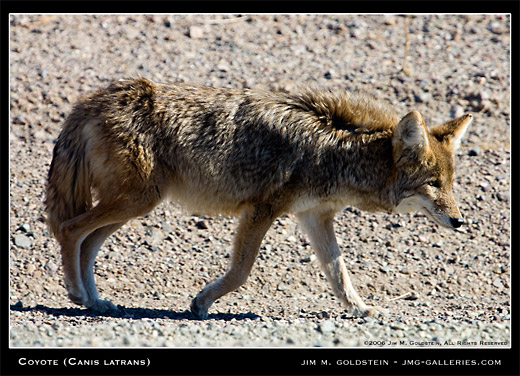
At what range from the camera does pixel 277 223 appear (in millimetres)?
10594

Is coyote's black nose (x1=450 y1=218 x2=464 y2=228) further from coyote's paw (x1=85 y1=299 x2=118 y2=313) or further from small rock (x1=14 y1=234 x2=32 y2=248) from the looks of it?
small rock (x1=14 y1=234 x2=32 y2=248)

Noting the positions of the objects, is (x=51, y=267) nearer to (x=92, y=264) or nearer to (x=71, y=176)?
(x=92, y=264)

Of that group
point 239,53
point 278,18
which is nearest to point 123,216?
point 239,53

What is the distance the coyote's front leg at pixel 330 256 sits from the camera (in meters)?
8.30

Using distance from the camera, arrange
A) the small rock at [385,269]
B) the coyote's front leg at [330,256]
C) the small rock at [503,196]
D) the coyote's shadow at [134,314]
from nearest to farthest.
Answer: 1. the coyote's shadow at [134,314]
2. the coyote's front leg at [330,256]
3. the small rock at [385,269]
4. the small rock at [503,196]

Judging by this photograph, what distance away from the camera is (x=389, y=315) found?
8188 millimetres

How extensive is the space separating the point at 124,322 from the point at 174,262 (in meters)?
2.57

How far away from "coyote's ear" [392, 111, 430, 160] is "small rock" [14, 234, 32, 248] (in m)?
4.69

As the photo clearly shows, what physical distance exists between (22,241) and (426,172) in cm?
501

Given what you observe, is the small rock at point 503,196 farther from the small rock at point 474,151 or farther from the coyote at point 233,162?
the coyote at point 233,162

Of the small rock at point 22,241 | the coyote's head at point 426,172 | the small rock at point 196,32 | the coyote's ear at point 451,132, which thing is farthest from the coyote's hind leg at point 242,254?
the small rock at point 196,32

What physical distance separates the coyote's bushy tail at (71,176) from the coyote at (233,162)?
1cm

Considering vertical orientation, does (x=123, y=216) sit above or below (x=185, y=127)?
below

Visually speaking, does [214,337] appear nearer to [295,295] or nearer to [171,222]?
[295,295]
